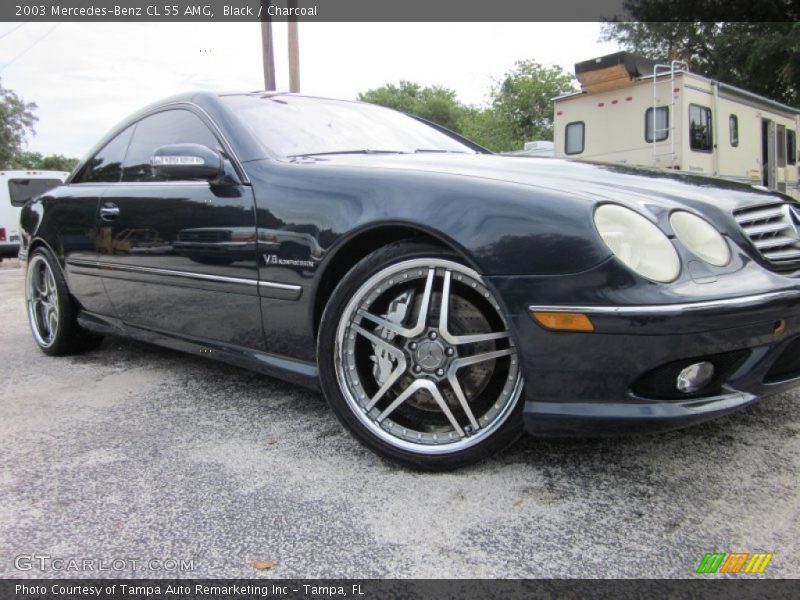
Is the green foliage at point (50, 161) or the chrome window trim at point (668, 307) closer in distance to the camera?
the chrome window trim at point (668, 307)

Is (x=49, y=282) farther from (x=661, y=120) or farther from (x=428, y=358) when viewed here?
(x=661, y=120)

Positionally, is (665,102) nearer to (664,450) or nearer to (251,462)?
(664,450)

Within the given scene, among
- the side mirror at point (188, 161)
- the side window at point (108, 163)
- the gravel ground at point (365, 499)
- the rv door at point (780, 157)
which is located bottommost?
the gravel ground at point (365, 499)

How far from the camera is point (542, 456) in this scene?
2219mm

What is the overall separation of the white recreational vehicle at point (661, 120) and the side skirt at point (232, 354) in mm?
6458

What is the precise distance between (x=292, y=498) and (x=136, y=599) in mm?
552

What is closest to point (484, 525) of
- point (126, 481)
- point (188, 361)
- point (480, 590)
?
point (480, 590)

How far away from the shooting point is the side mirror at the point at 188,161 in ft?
8.37

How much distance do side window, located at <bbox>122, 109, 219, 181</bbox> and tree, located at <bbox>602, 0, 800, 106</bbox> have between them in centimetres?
1730

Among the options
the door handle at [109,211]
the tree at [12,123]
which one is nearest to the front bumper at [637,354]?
the door handle at [109,211]

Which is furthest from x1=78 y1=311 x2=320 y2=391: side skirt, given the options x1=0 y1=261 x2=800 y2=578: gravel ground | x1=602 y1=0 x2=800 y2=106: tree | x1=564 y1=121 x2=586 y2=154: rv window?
x1=602 y1=0 x2=800 y2=106: tree

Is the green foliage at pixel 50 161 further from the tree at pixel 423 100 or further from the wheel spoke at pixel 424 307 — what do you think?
the wheel spoke at pixel 424 307

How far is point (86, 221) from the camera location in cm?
353

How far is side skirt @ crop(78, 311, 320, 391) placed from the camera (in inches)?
95.0
